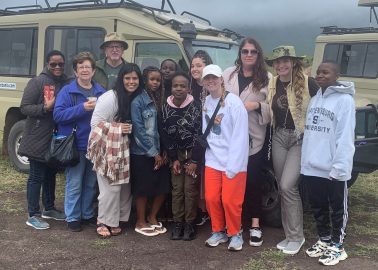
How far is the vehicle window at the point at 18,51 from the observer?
23.7 ft

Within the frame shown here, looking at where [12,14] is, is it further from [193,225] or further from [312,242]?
[312,242]

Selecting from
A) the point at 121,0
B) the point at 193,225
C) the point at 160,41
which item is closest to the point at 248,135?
the point at 193,225

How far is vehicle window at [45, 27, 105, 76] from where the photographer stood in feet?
21.1

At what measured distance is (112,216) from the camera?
190 inches

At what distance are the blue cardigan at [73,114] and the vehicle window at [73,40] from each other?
1.68m

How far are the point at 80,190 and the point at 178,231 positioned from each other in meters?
1.06

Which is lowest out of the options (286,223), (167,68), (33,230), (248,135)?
(33,230)

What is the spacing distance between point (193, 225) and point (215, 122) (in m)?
1.12

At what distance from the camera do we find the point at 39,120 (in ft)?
16.1

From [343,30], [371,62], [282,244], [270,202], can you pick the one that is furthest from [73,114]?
[343,30]

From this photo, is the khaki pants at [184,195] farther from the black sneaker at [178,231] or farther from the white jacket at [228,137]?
the white jacket at [228,137]

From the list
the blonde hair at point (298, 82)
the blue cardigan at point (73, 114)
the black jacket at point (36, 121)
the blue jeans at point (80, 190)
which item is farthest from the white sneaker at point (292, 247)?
the black jacket at point (36, 121)

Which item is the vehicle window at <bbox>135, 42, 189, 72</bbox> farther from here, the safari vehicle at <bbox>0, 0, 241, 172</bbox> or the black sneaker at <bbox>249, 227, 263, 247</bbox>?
the black sneaker at <bbox>249, 227, 263, 247</bbox>

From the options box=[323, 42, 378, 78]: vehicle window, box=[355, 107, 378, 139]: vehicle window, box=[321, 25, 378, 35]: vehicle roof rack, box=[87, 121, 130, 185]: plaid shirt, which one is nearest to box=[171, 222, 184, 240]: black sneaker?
box=[87, 121, 130, 185]: plaid shirt
